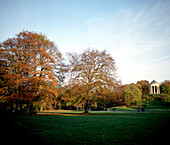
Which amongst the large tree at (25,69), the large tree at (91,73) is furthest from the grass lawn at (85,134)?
the large tree at (91,73)

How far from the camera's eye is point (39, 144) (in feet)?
17.0

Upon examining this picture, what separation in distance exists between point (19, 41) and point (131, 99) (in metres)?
52.0

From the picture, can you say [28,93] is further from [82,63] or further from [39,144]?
[39,144]

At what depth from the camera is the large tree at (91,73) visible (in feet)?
79.8

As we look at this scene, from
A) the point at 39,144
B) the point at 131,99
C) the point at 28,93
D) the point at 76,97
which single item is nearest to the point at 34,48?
the point at 28,93

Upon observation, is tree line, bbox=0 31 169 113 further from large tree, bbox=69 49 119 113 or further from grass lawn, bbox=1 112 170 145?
grass lawn, bbox=1 112 170 145

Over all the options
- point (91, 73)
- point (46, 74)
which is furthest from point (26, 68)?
point (91, 73)

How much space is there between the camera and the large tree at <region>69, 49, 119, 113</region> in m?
24.3

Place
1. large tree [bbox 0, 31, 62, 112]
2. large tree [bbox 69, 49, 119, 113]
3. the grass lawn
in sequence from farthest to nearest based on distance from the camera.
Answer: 1. large tree [bbox 69, 49, 119, 113]
2. large tree [bbox 0, 31, 62, 112]
3. the grass lawn

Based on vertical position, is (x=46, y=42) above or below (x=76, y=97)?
above

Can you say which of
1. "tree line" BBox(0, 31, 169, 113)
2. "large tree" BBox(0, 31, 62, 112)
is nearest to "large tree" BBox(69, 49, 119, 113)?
"tree line" BBox(0, 31, 169, 113)

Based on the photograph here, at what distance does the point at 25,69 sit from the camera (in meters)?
21.3

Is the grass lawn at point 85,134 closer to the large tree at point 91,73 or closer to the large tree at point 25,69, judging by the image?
the large tree at point 25,69

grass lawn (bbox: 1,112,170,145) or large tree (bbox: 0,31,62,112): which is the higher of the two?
large tree (bbox: 0,31,62,112)
